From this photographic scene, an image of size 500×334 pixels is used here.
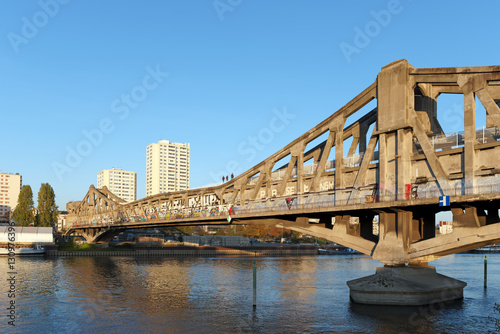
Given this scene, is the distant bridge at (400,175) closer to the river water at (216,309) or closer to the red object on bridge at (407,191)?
the red object on bridge at (407,191)

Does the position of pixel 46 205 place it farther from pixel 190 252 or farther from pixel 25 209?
pixel 190 252

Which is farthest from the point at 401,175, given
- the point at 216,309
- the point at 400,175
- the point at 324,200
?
the point at 216,309

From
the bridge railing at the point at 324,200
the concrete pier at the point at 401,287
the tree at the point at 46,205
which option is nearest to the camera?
the bridge railing at the point at 324,200

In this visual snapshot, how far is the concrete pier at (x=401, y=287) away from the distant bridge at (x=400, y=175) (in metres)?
1.30

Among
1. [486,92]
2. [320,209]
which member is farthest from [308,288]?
[486,92]

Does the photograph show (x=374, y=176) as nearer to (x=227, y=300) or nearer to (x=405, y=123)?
(x=405, y=123)

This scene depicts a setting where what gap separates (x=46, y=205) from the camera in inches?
6398

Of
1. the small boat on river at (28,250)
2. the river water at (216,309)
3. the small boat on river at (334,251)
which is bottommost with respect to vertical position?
the small boat on river at (334,251)

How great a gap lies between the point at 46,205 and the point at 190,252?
54.2 m

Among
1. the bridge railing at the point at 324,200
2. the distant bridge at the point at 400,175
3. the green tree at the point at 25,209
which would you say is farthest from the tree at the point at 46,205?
the distant bridge at the point at 400,175

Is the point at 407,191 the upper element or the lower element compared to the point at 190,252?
upper

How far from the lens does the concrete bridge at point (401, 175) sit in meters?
40.6

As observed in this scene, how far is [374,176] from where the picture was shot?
164 feet

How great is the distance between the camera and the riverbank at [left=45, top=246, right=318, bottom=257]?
142 m
